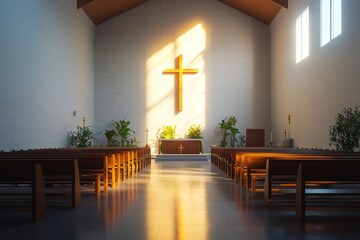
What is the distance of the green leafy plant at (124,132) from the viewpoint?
17.1 m

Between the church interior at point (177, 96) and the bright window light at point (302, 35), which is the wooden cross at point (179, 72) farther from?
the bright window light at point (302, 35)

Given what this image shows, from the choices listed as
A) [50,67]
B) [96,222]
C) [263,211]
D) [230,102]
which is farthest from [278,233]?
[230,102]

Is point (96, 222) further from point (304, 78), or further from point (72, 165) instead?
point (304, 78)

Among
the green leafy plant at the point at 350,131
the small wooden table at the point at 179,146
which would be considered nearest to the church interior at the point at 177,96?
the small wooden table at the point at 179,146

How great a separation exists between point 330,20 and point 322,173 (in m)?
8.25

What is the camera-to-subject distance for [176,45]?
59.1 ft

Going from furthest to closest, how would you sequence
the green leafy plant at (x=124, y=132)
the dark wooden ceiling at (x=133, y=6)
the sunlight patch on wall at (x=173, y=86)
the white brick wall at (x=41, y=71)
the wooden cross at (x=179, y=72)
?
the sunlight patch on wall at (x=173, y=86) → the wooden cross at (x=179, y=72) → the green leafy plant at (x=124, y=132) → the dark wooden ceiling at (x=133, y=6) → the white brick wall at (x=41, y=71)

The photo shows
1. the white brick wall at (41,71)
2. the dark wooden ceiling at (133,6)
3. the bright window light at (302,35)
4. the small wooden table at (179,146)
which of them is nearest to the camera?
the white brick wall at (41,71)

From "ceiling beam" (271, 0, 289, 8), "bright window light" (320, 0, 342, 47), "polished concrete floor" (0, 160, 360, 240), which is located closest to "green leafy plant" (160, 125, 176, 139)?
"ceiling beam" (271, 0, 289, 8)

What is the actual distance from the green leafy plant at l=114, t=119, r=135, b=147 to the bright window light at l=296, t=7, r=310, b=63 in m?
6.94

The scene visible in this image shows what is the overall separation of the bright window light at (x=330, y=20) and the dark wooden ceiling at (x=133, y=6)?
3.58m

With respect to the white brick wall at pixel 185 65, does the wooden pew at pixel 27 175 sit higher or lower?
lower

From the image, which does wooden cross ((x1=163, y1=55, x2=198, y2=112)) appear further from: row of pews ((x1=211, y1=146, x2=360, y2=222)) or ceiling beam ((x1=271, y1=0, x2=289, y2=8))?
row of pews ((x1=211, y1=146, x2=360, y2=222))

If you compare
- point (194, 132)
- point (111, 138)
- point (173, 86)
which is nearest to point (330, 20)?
point (194, 132)
